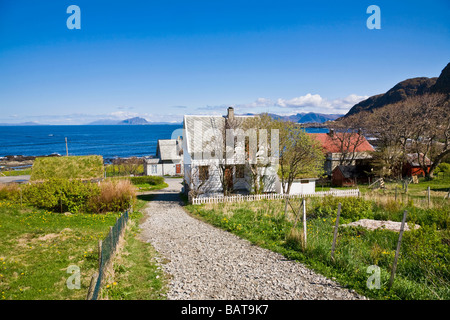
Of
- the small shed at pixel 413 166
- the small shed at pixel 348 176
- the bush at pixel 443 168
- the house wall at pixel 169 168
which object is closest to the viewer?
the small shed at pixel 348 176

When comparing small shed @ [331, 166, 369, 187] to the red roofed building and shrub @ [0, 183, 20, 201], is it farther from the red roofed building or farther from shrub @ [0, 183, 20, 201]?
shrub @ [0, 183, 20, 201]

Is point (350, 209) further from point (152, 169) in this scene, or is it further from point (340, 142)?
point (152, 169)

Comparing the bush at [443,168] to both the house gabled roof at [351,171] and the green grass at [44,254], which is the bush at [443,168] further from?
the green grass at [44,254]

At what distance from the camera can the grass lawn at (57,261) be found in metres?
6.85

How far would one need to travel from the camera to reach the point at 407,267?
8078 millimetres

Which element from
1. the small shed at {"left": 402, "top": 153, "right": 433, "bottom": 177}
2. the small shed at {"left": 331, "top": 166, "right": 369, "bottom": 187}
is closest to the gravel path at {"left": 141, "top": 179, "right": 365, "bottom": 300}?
the small shed at {"left": 331, "top": 166, "right": 369, "bottom": 187}

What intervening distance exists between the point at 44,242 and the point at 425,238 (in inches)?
540

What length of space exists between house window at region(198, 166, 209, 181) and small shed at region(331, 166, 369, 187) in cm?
2086

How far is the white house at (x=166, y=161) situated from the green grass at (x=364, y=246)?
39.9 meters

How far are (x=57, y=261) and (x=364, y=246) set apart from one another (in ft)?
34.6

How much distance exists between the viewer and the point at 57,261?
337 inches

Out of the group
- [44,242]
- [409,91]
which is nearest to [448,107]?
[44,242]

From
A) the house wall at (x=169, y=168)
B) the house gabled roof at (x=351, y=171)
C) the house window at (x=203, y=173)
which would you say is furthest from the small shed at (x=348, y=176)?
the house wall at (x=169, y=168)

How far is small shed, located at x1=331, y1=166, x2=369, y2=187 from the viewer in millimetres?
36438
